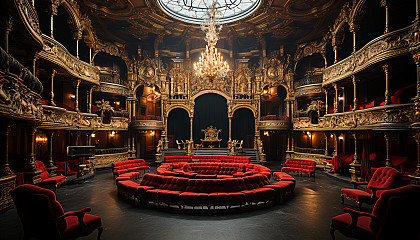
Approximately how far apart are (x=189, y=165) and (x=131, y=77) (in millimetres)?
11177

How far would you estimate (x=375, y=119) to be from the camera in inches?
378

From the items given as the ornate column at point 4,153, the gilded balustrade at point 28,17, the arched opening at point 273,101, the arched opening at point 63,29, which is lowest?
the ornate column at point 4,153

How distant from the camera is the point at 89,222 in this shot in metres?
4.71

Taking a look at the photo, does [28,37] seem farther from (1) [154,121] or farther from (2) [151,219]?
(1) [154,121]

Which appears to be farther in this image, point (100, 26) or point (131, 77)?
point (131, 77)

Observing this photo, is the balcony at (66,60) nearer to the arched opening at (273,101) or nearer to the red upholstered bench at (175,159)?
the red upholstered bench at (175,159)

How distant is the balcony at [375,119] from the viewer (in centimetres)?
843

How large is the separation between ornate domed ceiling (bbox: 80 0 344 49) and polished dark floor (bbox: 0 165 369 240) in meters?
11.9

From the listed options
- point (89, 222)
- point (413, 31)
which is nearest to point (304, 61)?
point (413, 31)

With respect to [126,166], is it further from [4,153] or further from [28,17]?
[28,17]

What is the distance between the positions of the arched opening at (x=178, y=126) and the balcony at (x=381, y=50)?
1382 cm

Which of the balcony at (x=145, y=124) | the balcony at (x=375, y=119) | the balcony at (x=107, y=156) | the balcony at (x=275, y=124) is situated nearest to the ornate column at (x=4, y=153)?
the balcony at (x=107, y=156)

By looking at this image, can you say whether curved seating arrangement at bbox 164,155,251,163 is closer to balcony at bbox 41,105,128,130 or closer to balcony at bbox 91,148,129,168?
balcony at bbox 91,148,129,168

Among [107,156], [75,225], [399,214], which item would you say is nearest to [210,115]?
[107,156]
